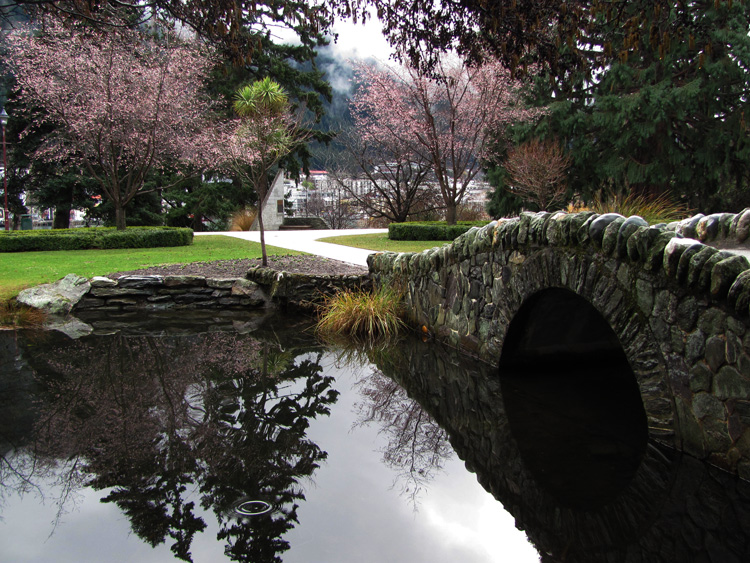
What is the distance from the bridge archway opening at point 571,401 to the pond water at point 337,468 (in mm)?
22

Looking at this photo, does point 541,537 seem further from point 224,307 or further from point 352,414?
point 224,307

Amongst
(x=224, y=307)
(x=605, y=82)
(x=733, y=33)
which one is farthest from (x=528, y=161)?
(x=224, y=307)

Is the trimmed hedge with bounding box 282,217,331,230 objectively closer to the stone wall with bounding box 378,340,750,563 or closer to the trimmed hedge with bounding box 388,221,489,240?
the trimmed hedge with bounding box 388,221,489,240

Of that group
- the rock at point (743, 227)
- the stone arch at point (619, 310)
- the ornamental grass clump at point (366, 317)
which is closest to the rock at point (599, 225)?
the stone arch at point (619, 310)

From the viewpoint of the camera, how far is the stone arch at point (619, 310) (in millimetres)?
3809

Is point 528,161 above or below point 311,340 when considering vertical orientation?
above

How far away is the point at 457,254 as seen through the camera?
21.6ft

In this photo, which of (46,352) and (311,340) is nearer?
(46,352)

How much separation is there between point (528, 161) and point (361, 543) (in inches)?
578

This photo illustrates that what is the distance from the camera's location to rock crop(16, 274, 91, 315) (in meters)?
8.91

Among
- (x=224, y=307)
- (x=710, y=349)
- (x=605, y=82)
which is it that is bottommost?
(x=224, y=307)

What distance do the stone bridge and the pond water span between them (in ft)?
0.97

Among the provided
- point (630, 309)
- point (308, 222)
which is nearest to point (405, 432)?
point (630, 309)

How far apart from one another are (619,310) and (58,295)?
28.7ft
